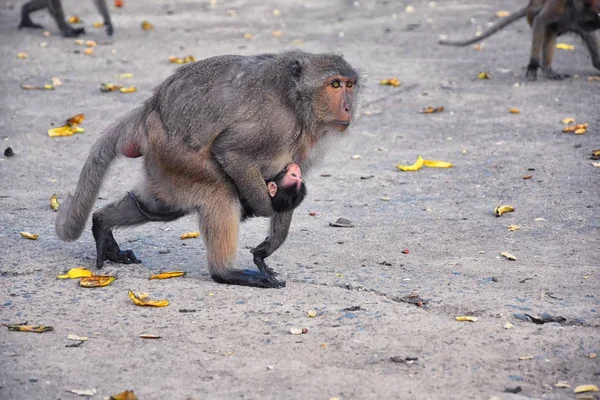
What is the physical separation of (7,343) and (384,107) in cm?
525

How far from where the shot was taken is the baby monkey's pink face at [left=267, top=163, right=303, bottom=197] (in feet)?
15.1

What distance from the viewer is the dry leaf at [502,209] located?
5844 millimetres

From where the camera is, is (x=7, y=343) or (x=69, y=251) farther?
(x=69, y=251)

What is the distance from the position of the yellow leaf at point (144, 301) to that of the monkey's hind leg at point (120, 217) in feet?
1.73

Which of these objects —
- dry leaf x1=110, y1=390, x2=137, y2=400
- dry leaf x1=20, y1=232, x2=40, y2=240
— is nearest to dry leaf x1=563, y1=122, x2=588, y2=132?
Answer: dry leaf x1=20, y1=232, x2=40, y2=240

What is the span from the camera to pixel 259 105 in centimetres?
456

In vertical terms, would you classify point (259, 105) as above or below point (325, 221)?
above

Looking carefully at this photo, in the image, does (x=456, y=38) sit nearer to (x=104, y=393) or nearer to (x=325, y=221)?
(x=325, y=221)

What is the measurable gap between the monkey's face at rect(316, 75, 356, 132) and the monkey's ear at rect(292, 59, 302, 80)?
13cm

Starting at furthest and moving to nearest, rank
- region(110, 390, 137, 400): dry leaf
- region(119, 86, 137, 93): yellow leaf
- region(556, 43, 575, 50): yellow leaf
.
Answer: region(556, 43, 575, 50): yellow leaf
region(119, 86, 137, 93): yellow leaf
region(110, 390, 137, 400): dry leaf

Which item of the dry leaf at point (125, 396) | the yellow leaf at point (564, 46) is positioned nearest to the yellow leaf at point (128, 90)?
the yellow leaf at point (564, 46)

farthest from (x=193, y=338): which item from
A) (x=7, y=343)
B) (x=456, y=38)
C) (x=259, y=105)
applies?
(x=456, y=38)

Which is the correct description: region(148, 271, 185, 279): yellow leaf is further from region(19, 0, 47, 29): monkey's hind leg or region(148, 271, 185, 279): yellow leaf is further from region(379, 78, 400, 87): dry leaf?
region(19, 0, 47, 29): monkey's hind leg

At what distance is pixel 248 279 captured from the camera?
15.2 feet
